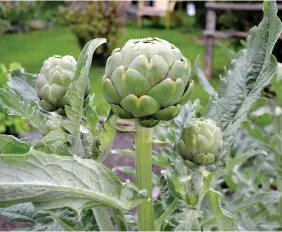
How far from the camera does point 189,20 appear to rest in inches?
282

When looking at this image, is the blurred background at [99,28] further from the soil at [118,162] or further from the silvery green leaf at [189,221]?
the silvery green leaf at [189,221]

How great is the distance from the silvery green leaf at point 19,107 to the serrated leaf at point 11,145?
29 millimetres

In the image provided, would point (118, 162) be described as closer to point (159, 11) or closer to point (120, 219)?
point (120, 219)

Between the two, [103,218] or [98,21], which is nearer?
[103,218]

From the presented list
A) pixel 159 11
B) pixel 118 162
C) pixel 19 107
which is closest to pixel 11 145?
pixel 19 107

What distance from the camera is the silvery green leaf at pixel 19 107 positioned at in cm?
51

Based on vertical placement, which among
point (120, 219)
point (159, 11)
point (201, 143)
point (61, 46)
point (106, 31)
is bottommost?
point (159, 11)

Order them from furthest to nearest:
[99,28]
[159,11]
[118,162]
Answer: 1. [159,11]
2. [99,28]
3. [118,162]

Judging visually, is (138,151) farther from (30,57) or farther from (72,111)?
(30,57)

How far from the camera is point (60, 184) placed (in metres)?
0.42

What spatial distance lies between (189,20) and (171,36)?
1.34 meters

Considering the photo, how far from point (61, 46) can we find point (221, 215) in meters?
4.74

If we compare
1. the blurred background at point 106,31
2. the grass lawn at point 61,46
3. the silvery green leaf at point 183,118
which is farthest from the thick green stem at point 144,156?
the grass lawn at point 61,46

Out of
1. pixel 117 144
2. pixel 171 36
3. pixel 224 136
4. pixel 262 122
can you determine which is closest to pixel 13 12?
pixel 171 36
